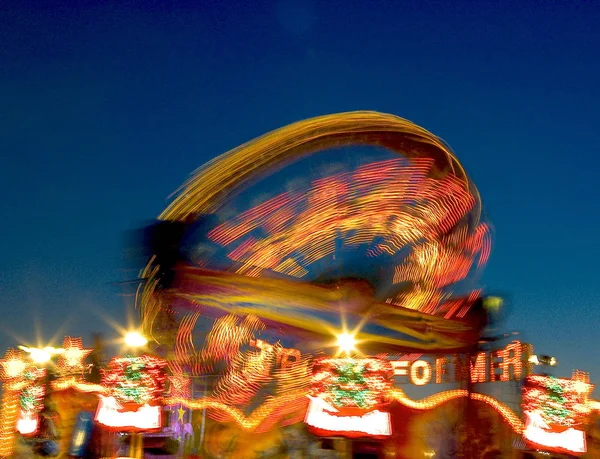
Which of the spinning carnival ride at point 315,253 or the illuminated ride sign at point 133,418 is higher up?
the spinning carnival ride at point 315,253

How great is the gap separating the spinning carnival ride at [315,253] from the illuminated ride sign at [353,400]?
255 centimetres

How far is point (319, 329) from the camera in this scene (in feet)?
48.9

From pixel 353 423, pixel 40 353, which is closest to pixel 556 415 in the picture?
pixel 353 423

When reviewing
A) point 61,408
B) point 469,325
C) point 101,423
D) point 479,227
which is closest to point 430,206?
point 479,227

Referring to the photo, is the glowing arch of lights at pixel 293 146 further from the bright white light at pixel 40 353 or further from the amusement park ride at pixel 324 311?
the bright white light at pixel 40 353

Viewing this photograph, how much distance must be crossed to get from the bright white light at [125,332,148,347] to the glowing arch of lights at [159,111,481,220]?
200 inches

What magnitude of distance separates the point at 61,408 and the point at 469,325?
364 inches

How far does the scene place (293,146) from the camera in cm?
1270

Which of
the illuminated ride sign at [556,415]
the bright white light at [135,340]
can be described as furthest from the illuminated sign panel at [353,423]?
the bright white light at [135,340]

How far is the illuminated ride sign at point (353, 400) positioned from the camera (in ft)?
37.0

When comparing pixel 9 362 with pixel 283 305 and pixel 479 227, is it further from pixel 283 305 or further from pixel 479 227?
pixel 479 227

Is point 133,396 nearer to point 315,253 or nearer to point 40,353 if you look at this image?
point 315,253

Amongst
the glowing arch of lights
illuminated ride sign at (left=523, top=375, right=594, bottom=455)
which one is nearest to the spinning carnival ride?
the glowing arch of lights

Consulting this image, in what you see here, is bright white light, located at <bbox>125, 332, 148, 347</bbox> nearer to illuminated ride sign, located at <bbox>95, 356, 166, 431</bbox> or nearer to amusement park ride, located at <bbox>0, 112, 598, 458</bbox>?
amusement park ride, located at <bbox>0, 112, 598, 458</bbox>
